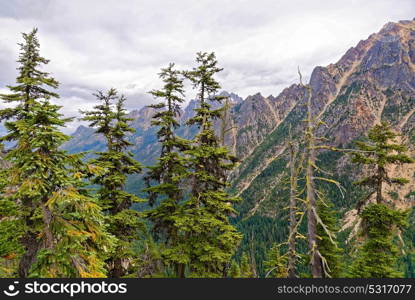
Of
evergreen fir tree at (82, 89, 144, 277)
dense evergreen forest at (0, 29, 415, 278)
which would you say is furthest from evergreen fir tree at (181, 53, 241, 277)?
evergreen fir tree at (82, 89, 144, 277)

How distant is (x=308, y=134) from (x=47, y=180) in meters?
9.94

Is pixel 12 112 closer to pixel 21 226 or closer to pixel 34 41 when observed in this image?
pixel 34 41

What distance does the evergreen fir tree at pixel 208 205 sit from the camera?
48.9 feet

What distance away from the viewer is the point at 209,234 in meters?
16.1

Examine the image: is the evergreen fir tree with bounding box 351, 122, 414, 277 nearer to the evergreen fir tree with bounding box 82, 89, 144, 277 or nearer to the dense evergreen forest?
the dense evergreen forest

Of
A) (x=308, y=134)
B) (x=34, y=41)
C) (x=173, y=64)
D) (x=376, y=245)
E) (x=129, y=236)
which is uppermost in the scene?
(x=173, y=64)

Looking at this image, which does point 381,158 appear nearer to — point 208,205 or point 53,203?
point 208,205

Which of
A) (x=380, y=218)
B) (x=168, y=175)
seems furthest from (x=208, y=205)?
(x=380, y=218)

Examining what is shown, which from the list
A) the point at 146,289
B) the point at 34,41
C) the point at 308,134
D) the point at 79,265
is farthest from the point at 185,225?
the point at 34,41

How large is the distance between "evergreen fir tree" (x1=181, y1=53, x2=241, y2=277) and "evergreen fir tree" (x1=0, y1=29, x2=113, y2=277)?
20.3ft

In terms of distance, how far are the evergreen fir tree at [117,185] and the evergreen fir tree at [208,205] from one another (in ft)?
12.2

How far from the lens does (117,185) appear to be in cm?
1719

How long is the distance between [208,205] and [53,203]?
8883 mm

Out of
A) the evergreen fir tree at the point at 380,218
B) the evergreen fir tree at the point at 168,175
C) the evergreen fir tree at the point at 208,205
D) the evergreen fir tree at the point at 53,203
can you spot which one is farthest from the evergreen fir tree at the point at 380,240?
the evergreen fir tree at the point at 53,203
